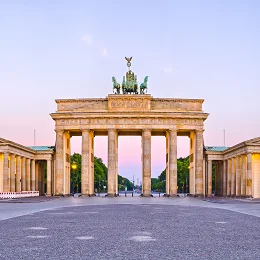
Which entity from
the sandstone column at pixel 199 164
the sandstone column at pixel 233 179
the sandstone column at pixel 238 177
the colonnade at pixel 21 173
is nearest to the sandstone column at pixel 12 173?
the colonnade at pixel 21 173

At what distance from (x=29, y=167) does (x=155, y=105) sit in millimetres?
26180

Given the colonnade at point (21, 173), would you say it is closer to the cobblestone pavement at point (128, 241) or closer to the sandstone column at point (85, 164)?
the sandstone column at point (85, 164)

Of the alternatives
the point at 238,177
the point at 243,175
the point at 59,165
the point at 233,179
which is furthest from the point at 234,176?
the point at 59,165

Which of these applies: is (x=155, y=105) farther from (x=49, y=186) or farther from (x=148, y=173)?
(x=49, y=186)

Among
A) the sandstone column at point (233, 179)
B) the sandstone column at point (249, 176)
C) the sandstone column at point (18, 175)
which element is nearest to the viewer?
the sandstone column at point (249, 176)

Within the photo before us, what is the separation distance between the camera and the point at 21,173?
83125 mm

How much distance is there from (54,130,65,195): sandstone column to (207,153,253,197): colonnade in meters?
27.7

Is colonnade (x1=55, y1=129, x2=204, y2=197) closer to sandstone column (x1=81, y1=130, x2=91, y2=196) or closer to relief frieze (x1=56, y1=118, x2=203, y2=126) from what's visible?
sandstone column (x1=81, y1=130, x2=91, y2=196)

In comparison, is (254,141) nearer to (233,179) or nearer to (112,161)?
(233,179)

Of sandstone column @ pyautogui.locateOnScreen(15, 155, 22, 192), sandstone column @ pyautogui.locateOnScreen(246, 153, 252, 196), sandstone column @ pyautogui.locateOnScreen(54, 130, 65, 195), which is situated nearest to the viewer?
sandstone column @ pyautogui.locateOnScreen(246, 153, 252, 196)

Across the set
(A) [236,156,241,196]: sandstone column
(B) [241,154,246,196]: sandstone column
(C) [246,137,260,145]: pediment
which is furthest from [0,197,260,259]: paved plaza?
(A) [236,156,241,196]: sandstone column

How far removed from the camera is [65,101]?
8756 cm

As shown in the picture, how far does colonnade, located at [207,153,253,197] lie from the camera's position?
7125 centimetres

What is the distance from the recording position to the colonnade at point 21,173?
241 ft
